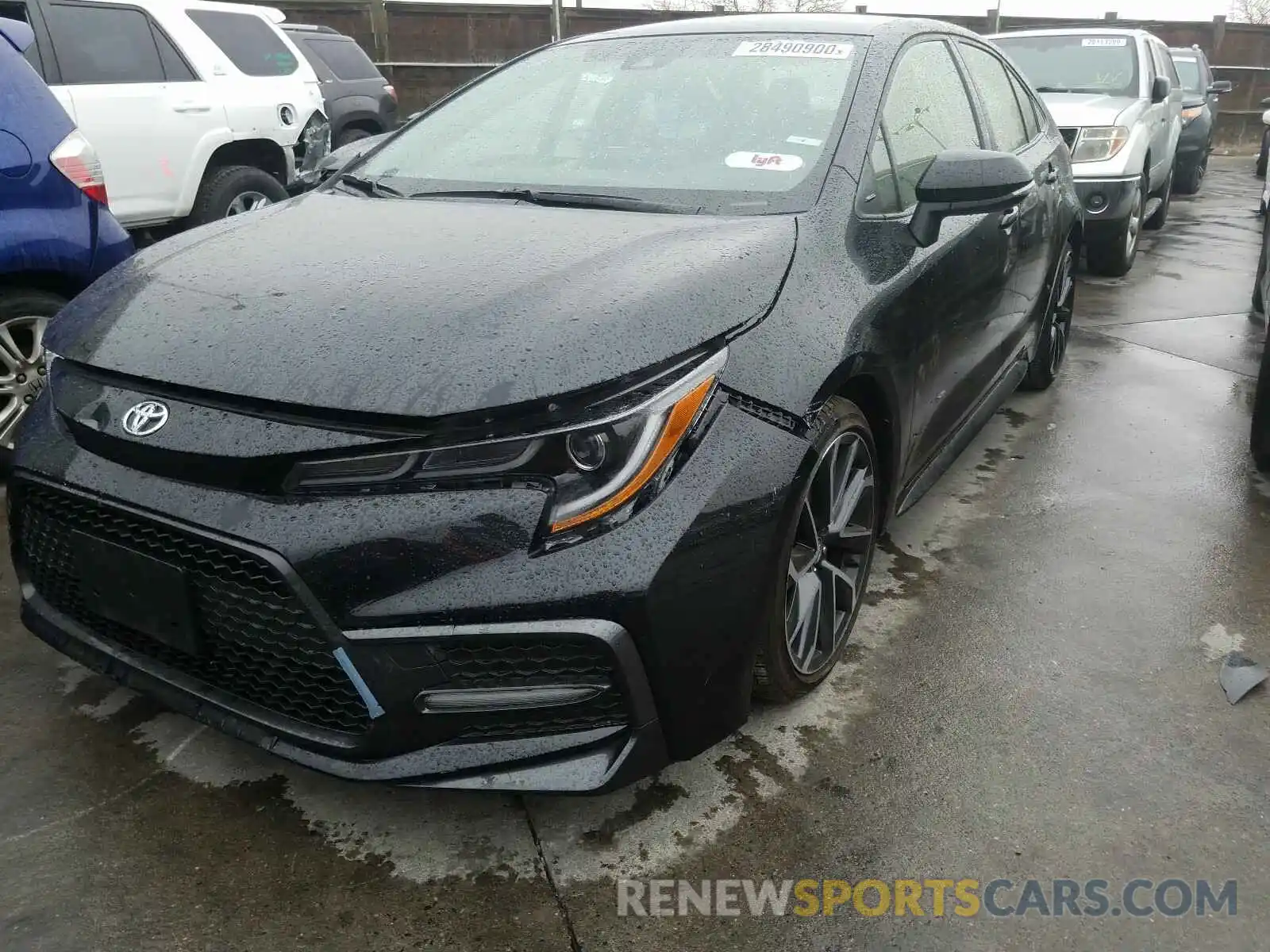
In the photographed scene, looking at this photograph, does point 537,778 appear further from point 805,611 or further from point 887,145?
point 887,145

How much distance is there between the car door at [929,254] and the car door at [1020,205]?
120mm

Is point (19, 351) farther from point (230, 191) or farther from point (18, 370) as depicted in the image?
point (230, 191)

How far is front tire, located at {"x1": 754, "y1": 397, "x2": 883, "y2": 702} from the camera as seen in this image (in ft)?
6.86

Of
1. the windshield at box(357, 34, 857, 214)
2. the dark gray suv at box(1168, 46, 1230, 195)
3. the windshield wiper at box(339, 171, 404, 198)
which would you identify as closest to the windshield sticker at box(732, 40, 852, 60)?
the windshield at box(357, 34, 857, 214)

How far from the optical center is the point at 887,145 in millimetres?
2664

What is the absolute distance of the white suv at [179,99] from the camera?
5.61m

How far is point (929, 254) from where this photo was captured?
2.68 meters

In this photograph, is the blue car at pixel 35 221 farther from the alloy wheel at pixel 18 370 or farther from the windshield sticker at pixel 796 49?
the windshield sticker at pixel 796 49

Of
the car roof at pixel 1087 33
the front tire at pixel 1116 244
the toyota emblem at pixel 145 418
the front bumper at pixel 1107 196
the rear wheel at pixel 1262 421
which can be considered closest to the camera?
the toyota emblem at pixel 145 418

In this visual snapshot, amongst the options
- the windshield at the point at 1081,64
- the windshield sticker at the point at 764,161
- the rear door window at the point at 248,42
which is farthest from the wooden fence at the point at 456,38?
the windshield sticker at the point at 764,161

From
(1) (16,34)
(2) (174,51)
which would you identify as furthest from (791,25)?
(2) (174,51)

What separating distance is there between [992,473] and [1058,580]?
921 millimetres

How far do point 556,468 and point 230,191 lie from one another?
5.55 m

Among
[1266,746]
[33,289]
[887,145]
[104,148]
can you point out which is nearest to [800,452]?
[887,145]
